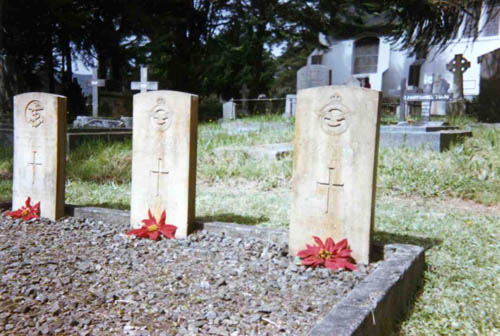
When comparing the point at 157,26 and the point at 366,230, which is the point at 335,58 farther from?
the point at 366,230

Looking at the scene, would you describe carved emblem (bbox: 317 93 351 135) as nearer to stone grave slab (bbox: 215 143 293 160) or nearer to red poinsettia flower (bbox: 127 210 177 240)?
red poinsettia flower (bbox: 127 210 177 240)

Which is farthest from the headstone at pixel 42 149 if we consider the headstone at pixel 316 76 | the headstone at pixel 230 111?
the headstone at pixel 230 111

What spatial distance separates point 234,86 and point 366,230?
16.6 m

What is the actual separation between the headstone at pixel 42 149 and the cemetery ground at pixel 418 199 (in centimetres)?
88

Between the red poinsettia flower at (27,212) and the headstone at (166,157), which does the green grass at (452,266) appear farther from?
the red poinsettia flower at (27,212)

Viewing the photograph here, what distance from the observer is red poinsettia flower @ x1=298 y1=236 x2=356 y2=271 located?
10.3 ft

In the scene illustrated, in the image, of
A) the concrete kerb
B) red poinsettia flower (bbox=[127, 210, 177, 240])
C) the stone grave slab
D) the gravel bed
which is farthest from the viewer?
the stone grave slab

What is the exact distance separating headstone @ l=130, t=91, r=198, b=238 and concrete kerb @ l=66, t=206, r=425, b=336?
51cm

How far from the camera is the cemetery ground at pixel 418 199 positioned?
2.71m

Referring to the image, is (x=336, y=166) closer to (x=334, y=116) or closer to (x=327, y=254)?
(x=334, y=116)

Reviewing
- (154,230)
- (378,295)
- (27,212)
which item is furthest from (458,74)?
(378,295)

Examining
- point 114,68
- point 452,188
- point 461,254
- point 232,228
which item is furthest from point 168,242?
point 114,68

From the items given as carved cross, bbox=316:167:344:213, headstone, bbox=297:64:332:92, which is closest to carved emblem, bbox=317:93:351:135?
carved cross, bbox=316:167:344:213

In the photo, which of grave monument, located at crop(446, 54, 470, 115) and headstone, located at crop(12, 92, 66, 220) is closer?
headstone, located at crop(12, 92, 66, 220)
